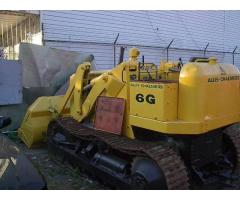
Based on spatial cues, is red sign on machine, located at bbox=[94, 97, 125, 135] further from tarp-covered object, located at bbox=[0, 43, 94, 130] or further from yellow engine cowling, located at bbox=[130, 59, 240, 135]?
tarp-covered object, located at bbox=[0, 43, 94, 130]

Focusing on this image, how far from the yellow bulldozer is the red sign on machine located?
15 millimetres

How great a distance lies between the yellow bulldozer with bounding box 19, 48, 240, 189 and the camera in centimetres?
438

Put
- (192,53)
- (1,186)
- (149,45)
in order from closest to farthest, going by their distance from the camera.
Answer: (1,186) → (149,45) → (192,53)

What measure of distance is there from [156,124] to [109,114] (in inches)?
48.3

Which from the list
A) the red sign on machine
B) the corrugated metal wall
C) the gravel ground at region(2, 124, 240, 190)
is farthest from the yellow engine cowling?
the corrugated metal wall

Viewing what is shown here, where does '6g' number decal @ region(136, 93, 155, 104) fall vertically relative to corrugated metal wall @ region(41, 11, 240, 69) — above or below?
below

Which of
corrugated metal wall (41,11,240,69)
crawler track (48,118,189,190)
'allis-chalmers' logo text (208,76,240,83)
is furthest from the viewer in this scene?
corrugated metal wall (41,11,240,69)

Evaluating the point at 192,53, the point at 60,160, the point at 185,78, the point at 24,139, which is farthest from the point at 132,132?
the point at 192,53

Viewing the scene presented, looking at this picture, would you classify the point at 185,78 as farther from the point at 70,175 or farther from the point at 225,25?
the point at 225,25

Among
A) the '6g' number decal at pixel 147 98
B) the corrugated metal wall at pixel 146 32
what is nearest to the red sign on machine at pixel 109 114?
the '6g' number decal at pixel 147 98

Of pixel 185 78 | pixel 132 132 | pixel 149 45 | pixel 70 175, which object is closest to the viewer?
pixel 185 78

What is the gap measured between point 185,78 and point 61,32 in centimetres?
807

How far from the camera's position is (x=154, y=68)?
5980 millimetres

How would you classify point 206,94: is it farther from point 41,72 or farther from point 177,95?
point 41,72
